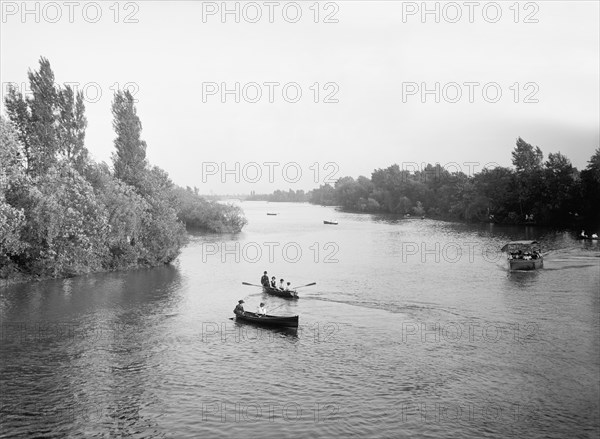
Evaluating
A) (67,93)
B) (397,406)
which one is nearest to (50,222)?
(67,93)

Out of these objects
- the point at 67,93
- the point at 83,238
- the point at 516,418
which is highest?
the point at 67,93

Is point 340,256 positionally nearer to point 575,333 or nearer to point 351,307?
point 351,307

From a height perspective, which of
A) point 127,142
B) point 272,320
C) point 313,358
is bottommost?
point 313,358

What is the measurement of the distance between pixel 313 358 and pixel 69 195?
1499 inches

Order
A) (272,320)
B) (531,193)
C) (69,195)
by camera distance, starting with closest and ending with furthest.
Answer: (272,320) → (69,195) → (531,193)

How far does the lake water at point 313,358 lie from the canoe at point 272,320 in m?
Result: 0.70

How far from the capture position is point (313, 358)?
33625 mm

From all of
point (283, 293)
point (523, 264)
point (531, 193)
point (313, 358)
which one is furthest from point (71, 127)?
point (531, 193)

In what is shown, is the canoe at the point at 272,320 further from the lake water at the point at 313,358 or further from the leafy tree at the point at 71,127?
the leafy tree at the point at 71,127

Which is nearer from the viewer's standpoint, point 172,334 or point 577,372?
point 577,372

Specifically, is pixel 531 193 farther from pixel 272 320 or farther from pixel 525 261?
pixel 272 320

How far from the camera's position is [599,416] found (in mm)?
24812

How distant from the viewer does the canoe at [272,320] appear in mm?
39572

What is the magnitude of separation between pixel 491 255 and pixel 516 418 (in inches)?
2265
